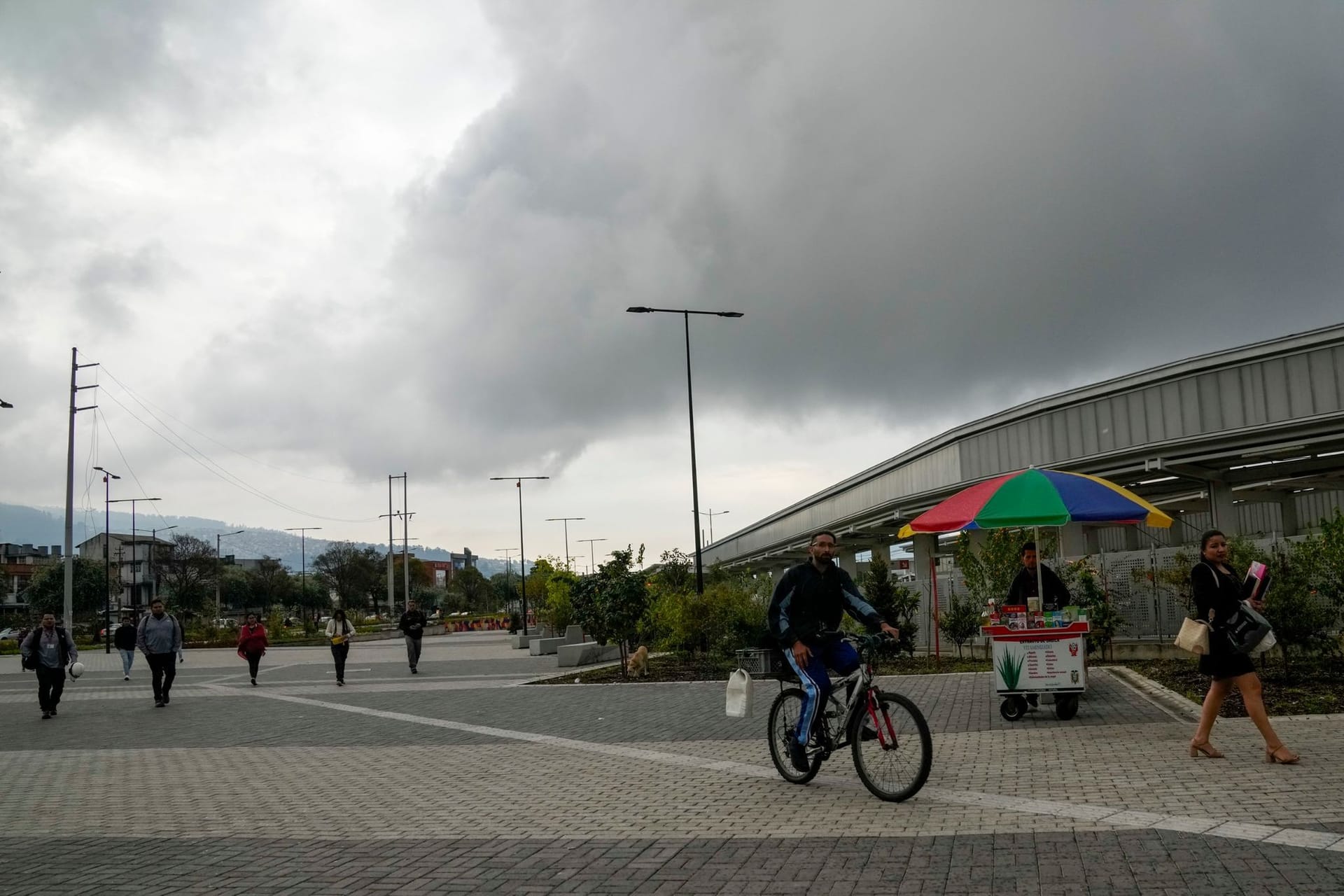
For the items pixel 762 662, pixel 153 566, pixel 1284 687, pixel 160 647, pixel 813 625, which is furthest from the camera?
pixel 153 566

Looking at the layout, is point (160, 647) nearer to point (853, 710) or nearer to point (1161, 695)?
point (853, 710)

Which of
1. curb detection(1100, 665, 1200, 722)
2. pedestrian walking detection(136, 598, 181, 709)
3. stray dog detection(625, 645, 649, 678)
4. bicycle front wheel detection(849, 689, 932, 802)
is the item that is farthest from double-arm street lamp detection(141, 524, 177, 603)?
bicycle front wheel detection(849, 689, 932, 802)

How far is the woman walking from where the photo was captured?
8.49m

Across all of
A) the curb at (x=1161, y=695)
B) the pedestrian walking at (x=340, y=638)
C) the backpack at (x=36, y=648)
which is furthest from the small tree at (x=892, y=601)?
the backpack at (x=36, y=648)

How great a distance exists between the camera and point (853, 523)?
158ft

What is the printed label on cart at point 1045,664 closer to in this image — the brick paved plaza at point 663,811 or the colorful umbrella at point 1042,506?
the brick paved plaza at point 663,811

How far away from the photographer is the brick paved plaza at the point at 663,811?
5.99 metres

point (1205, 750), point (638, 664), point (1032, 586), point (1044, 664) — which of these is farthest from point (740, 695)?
point (638, 664)

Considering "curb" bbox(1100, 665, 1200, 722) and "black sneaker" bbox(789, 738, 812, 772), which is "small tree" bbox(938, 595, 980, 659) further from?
"black sneaker" bbox(789, 738, 812, 772)

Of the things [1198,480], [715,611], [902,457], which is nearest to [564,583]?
[902,457]

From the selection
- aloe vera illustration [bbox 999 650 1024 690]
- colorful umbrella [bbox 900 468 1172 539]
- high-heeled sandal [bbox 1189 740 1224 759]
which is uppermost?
Answer: colorful umbrella [bbox 900 468 1172 539]

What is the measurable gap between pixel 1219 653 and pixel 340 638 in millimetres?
18996

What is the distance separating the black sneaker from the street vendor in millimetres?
4670

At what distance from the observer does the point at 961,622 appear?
69.7 feet
